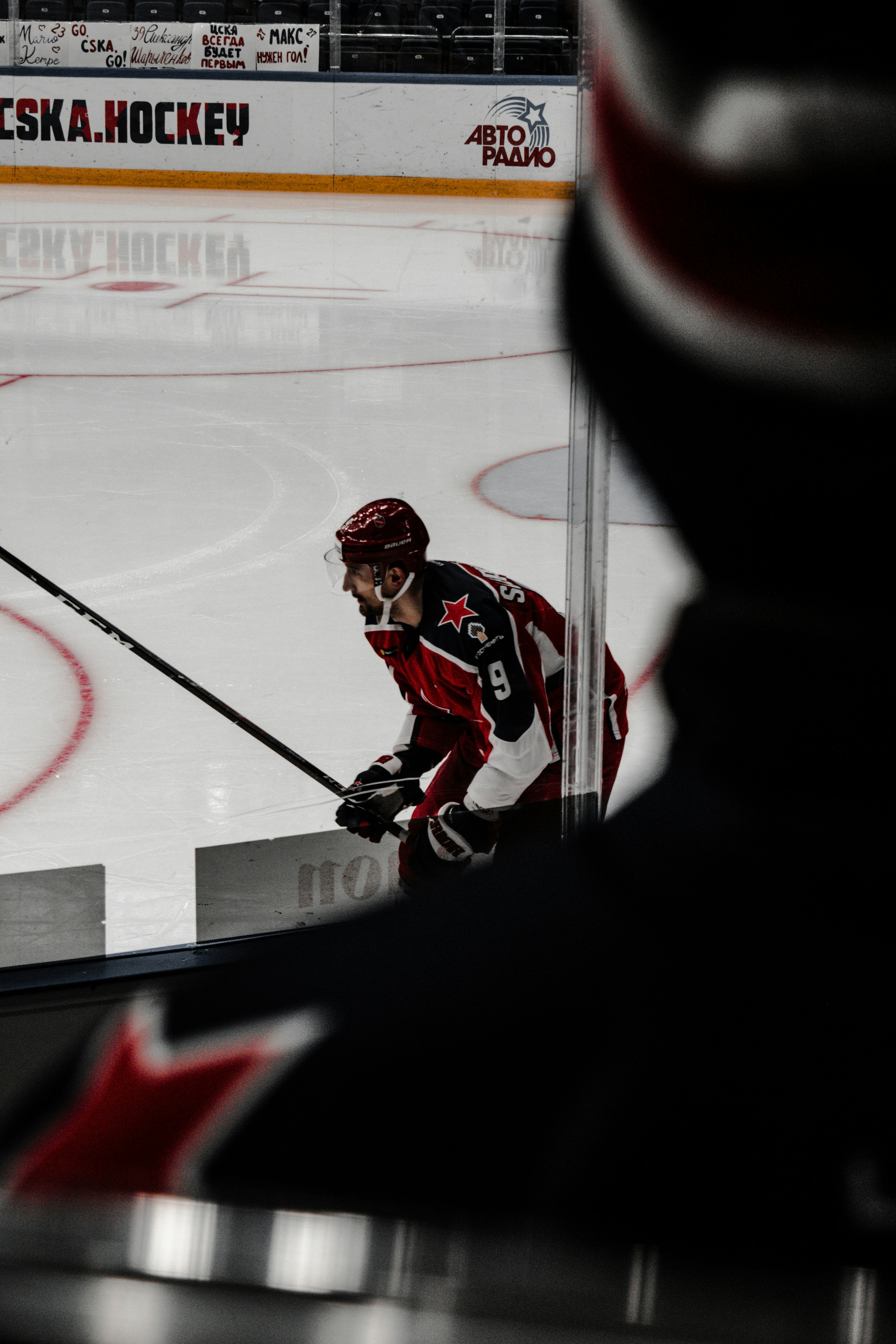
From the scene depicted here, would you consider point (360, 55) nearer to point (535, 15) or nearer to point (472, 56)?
point (472, 56)

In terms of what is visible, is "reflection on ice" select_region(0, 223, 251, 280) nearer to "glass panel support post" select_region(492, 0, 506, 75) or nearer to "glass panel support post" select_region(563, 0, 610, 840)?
"glass panel support post" select_region(492, 0, 506, 75)

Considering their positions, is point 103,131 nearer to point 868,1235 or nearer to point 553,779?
point 553,779

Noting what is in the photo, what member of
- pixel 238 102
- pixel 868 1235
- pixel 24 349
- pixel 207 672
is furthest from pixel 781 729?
pixel 238 102

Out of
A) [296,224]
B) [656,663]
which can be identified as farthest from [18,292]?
[656,663]

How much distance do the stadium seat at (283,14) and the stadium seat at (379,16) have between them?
0.30 metres

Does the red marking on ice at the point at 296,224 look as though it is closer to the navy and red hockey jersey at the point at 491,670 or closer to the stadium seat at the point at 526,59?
the stadium seat at the point at 526,59

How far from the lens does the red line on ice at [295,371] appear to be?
20.2 ft

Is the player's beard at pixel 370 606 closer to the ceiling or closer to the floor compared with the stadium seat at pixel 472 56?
closer to the floor

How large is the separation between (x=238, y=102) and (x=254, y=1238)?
45.8ft

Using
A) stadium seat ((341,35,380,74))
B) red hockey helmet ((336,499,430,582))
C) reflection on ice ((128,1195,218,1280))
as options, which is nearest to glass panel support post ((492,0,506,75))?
stadium seat ((341,35,380,74))

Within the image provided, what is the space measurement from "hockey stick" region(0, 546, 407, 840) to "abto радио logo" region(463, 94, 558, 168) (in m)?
11.2

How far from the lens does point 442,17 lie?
42.6ft

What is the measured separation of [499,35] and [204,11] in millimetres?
3103

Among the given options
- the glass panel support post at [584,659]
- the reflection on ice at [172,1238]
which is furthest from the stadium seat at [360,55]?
the reflection on ice at [172,1238]
